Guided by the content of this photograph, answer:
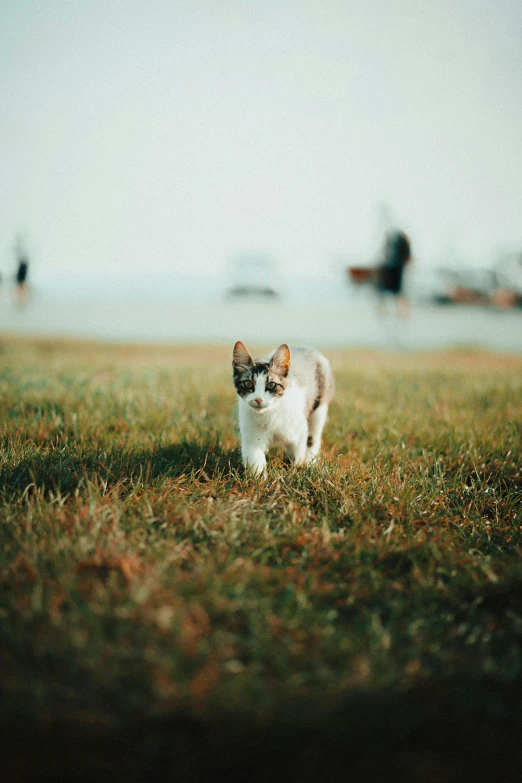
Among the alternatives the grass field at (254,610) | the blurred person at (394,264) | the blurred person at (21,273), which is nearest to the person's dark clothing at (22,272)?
the blurred person at (21,273)

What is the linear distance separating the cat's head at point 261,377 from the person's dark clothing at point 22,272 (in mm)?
11104

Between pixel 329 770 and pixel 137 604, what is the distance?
29.5 inches

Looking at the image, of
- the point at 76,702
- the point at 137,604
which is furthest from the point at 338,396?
the point at 76,702

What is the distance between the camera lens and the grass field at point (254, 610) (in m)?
1.34

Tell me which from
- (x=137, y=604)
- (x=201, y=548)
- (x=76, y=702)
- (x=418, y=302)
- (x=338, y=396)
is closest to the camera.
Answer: (x=76, y=702)

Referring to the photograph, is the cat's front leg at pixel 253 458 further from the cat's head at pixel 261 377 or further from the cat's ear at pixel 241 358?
the cat's ear at pixel 241 358

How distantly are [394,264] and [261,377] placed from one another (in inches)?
361

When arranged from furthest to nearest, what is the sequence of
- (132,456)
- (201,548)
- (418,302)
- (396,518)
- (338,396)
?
(418,302) < (338,396) < (132,456) < (396,518) < (201,548)

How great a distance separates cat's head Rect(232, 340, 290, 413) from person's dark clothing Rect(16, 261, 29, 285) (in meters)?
11.1

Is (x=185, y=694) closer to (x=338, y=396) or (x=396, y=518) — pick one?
(x=396, y=518)

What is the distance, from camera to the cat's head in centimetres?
279

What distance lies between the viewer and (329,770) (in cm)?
130


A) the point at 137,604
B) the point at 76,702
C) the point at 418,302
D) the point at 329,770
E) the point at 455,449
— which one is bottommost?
the point at 329,770

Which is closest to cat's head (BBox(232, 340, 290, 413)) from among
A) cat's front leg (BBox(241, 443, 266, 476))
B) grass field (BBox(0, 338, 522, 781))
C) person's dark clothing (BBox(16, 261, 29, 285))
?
cat's front leg (BBox(241, 443, 266, 476))
